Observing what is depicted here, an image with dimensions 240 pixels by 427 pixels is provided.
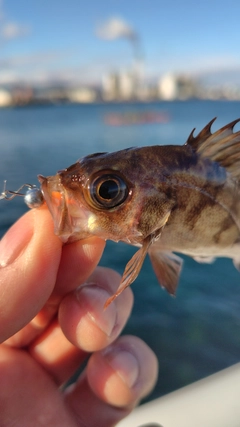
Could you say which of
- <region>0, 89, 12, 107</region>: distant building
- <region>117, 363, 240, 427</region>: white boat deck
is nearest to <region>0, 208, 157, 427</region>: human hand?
<region>117, 363, 240, 427</region>: white boat deck

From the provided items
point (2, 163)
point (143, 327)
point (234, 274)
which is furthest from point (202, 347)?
point (2, 163)

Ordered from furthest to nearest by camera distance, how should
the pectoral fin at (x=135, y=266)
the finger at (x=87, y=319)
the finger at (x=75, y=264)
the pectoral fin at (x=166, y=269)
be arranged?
1. the finger at (x=87, y=319)
2. the pectoral fin at (x=166, y=269)
3. the finger at (x=75, y=264)
4. the pectoral fin at (x=135, y=266)

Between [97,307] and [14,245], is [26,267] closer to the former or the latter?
[14,245]

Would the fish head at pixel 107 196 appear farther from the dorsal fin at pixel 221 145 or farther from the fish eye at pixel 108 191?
the dorsal fin at pixel 221 145

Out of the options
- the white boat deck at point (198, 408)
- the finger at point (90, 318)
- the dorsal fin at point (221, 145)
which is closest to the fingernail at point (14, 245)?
the finger at point (90, 318)

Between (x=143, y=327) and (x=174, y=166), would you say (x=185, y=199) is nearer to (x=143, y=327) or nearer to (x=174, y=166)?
(x=174, y=166)

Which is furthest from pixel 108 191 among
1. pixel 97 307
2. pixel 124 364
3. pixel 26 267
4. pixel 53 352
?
→ pixel 53 352
